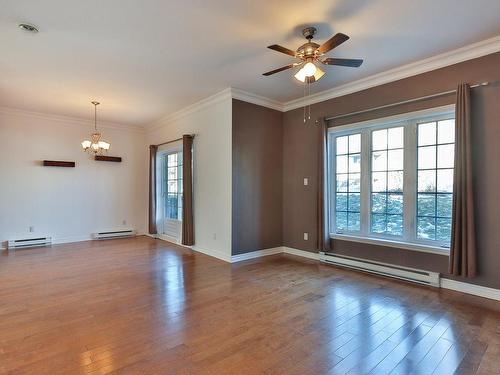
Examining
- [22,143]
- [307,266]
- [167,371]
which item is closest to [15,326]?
[167,371]

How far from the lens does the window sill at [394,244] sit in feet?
12.1

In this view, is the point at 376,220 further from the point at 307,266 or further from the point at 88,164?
the point at 88,164

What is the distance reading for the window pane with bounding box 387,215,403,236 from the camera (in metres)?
4.13

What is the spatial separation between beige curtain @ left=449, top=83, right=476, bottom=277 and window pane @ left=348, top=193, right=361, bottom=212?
1.38m

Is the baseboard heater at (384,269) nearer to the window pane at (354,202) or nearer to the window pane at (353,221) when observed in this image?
the window pane at (353,221)

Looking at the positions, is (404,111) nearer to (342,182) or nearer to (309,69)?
(342,182)

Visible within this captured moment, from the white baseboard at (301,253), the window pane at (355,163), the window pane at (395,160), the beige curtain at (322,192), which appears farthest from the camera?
the white baseboard at (301,253)

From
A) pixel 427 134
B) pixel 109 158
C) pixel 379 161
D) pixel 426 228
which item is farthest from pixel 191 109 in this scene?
pixel 426 228

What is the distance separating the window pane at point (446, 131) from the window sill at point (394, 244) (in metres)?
1.37

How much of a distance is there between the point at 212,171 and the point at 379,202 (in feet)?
9.32

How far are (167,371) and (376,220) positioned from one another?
3.53 m

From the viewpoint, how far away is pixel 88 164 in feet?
22.4

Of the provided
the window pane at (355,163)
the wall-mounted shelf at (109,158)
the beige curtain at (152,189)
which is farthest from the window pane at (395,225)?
the wall-mounted shelf at (109,158)

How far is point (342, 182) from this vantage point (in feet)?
15.8
